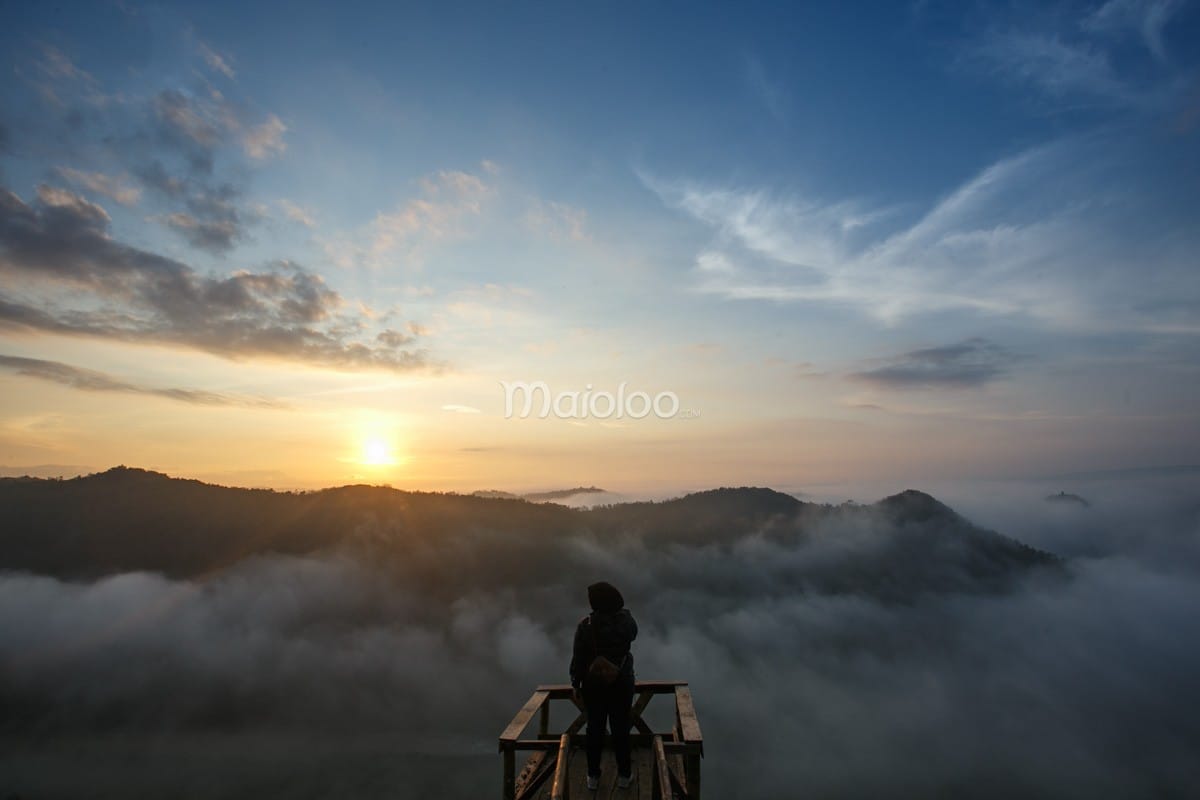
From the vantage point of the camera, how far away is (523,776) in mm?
10070

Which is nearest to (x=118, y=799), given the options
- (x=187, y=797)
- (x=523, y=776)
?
(x=187, y=797)

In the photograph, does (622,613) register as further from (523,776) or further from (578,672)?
(523,776)

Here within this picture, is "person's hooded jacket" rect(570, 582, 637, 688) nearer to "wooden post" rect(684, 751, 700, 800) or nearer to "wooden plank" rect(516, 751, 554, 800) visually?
"wooden post" rect(684, 751, 700, 800)

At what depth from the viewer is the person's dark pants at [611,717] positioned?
327 inches

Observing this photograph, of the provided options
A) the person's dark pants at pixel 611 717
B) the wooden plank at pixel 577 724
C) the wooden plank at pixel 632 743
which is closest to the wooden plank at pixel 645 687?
the wooden plank at pixel 577 724

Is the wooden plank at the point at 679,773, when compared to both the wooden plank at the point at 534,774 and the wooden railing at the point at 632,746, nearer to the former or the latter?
the wooden railing at the point at 632,746

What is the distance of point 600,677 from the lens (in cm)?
816

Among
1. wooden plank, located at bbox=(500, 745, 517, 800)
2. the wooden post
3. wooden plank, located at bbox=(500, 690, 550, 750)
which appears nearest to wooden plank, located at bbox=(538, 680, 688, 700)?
wooden plank, located at bbox=(500, 690, 550, 750)

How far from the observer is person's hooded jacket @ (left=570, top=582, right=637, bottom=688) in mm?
8188

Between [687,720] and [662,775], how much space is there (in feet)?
7.25

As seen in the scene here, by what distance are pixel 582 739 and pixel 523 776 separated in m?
1.63

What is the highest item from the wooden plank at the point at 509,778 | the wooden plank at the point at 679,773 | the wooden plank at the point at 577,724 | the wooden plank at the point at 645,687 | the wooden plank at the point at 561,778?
the wooden plank at the point at 561,778

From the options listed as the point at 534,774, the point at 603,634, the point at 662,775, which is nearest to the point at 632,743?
the point at 534,774

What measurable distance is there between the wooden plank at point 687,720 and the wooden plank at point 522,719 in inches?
84.8
